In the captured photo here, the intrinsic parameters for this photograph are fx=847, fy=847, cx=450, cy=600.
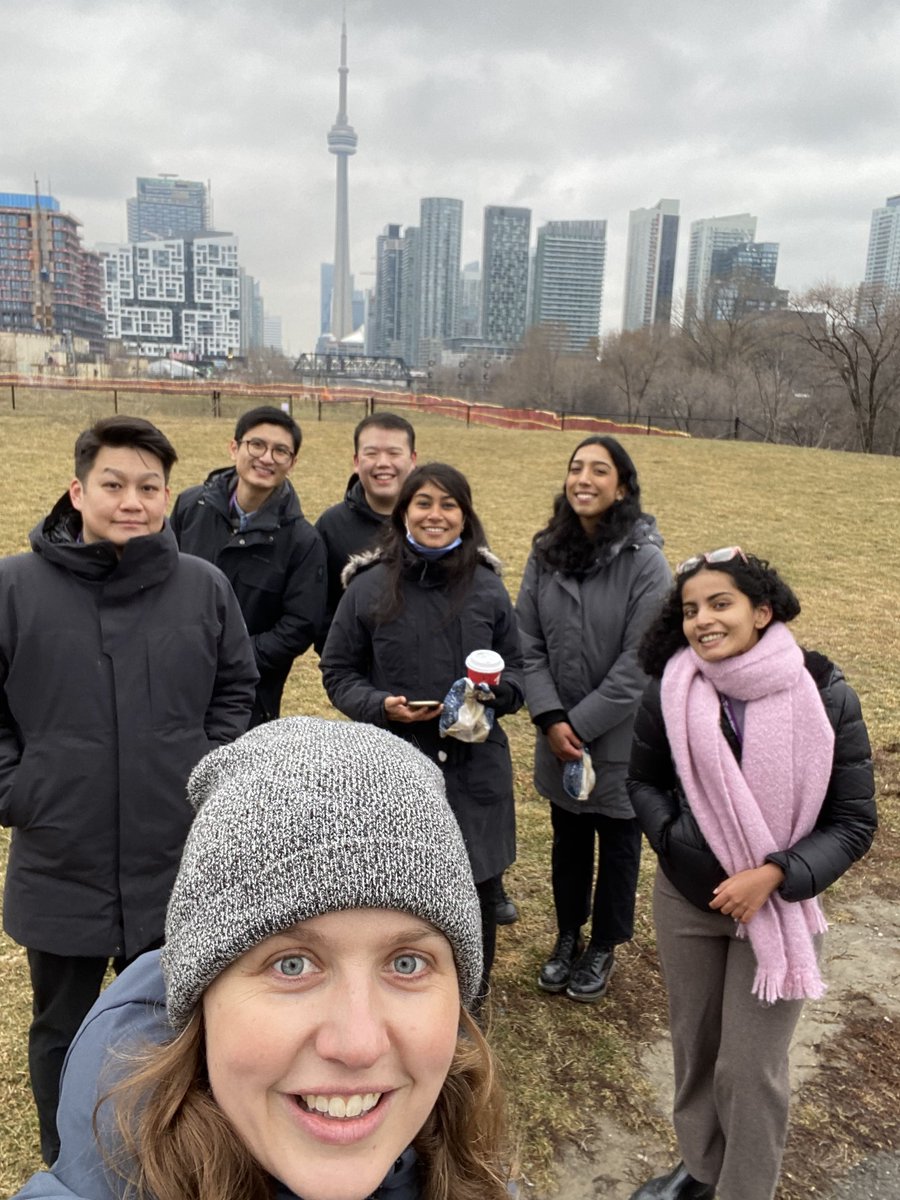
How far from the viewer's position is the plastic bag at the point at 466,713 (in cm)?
266

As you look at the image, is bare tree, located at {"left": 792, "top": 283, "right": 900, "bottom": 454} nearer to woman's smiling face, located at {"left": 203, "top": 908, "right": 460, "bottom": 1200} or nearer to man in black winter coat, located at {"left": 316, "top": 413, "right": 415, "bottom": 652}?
man in black winter coat, located at {"left": 316, "top": 413, "right": 415, "bottom": 652}

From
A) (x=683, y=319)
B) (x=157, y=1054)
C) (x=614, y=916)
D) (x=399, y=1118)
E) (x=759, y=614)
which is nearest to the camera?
(x=399, y=1118)

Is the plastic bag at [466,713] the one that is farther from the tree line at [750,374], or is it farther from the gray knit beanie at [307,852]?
the tree line at [750,374]

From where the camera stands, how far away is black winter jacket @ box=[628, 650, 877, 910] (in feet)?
6.63

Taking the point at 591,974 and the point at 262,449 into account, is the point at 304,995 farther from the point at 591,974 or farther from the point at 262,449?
the point at 262,449

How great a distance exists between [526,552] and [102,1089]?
9.64 m

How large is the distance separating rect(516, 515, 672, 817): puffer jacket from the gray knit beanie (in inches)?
80.7

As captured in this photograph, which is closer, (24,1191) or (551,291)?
(24,1191)

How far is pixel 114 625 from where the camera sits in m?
2.20

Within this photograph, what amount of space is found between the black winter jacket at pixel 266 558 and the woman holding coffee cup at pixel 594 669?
0.96m

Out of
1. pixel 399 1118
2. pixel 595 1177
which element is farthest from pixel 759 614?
pixel 595 1177

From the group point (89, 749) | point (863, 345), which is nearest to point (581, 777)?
point (89, 749)

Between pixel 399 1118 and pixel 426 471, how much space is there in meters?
2.19

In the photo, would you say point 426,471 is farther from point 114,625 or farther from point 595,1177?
point 595,1177
